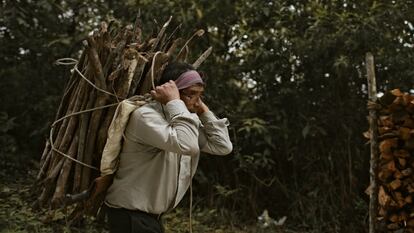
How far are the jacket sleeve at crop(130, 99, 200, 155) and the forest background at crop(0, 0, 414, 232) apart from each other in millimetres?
3459

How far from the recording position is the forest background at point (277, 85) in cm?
648

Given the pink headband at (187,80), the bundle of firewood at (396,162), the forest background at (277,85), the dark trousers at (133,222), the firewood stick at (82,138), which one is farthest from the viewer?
the forest background at (277,85)

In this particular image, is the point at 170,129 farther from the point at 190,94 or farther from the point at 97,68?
the point at 97,68

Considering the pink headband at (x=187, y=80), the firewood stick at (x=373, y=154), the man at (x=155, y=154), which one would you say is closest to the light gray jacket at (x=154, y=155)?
the man at (x=155, y=154)

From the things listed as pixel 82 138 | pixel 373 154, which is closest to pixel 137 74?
pixel 82 138

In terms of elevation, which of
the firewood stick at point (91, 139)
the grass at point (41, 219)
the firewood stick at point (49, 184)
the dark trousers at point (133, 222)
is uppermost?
the firewood stick at point (91, 139)

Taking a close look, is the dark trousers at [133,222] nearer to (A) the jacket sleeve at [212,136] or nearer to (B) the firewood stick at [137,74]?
(A) the jacket sleeve at [212,136]

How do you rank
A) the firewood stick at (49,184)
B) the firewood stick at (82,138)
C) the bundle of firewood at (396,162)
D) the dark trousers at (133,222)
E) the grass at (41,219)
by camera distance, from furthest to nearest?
the grass at (41,219), the bundle of firewood at (396,162), the firewood stick at (49,184), the firewood stick at (82,138), the dark trousers at (133,222)

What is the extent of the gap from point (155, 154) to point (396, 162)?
309cm

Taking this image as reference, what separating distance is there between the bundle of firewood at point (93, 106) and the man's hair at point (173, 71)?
37 millimetres

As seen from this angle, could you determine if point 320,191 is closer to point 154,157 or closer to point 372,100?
point 372,100

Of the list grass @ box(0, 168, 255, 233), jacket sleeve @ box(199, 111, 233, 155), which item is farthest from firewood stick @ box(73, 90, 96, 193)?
grass @ box(0, 168, 255, 233)

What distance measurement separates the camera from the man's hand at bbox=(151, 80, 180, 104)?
2.92 m

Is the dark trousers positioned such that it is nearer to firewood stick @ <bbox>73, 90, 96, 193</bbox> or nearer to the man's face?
firewood stick @ <bbox>73, 90, 96, 193</bbox>
